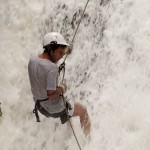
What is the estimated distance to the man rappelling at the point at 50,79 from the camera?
3539 millimetres

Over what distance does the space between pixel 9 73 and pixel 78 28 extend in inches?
48.8

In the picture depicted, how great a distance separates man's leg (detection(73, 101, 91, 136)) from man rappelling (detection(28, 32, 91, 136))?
2 cm

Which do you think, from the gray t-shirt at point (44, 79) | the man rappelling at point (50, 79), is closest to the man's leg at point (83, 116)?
the man rappelling at point (50, 79)

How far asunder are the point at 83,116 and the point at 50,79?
1020mm

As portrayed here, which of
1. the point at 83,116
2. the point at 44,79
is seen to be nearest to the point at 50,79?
the point at 44,79

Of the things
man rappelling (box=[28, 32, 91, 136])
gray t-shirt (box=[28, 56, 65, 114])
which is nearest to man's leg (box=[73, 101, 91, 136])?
man rappelling (box=[28, 32, 91, 136])

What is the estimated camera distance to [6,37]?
5742 mm

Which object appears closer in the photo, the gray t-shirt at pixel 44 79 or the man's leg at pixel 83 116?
the gray t-shirt at pixel 44 79

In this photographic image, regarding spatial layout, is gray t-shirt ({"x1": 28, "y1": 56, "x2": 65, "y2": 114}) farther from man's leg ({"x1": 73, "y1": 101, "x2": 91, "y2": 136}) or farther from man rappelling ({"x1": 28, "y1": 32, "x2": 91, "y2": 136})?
man's leg ({"x1": 73, "y1": 101, "x2": 91, "y2": 136})

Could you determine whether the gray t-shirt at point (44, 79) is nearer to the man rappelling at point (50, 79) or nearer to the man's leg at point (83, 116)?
the man rappelling at point (50, 79)

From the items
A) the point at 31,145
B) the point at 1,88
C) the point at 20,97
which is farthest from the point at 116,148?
the point at 1,88

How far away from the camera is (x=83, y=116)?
14.5 feet

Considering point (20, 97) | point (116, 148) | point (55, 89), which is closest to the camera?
point (55, 89)

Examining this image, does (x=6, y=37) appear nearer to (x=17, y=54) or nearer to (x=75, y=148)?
(x=17, y=54)
